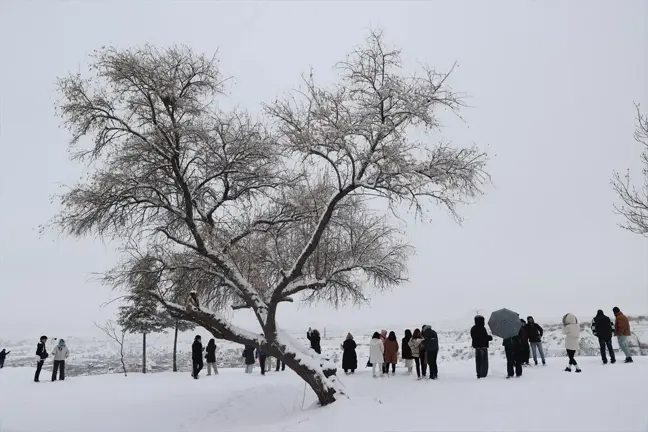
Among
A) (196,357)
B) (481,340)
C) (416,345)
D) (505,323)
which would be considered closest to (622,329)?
(505,323)

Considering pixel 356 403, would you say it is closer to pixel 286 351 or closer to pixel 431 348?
pixel 286 351

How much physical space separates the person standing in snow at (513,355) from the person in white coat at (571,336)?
146cm

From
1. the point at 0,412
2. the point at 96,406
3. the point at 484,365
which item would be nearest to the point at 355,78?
the point at 484,365

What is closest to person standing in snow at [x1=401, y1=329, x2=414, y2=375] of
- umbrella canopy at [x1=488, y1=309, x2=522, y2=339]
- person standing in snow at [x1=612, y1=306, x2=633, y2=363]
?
umbrella canopy at [x1=488, y1=309, x2=522, y2=339]

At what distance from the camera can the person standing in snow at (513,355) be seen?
12.4 meters

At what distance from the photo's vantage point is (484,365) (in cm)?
1310

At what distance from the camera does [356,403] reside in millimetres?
10711

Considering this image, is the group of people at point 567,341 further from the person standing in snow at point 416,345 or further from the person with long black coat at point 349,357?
the person with long black coat at point 349,357

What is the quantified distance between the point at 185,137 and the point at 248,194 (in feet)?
8.90

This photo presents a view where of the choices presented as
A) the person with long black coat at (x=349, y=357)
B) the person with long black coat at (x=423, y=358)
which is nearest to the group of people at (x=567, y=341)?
the person with long black coat at (x=423, y=358)

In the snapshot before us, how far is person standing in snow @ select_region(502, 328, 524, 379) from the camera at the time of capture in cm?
1241

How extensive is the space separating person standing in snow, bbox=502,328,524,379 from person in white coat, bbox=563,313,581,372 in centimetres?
146

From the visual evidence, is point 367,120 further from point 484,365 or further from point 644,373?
point 644,373

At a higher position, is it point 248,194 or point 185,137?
point 185,137
